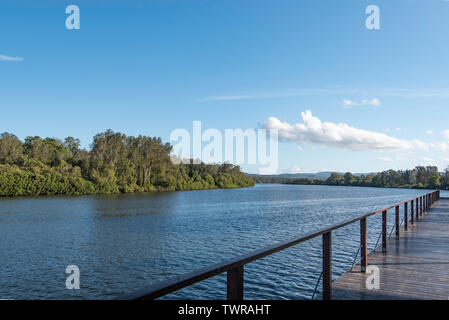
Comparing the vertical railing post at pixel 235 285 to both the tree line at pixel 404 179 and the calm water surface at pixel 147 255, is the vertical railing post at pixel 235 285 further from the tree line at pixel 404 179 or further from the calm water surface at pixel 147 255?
the tree line at pixel 404 179

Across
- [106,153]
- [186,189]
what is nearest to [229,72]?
[106,153]

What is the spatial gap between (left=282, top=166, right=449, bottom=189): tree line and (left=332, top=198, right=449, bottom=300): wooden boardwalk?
117371mm

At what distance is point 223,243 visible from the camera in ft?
48.2

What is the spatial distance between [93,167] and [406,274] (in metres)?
60.5

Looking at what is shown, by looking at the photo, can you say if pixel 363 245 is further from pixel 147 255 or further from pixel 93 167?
pixel 93 167

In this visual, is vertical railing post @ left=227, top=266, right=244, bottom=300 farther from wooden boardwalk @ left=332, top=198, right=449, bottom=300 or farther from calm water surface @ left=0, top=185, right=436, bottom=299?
calm water surface @ left=0, top=185, right=436, bottom=299

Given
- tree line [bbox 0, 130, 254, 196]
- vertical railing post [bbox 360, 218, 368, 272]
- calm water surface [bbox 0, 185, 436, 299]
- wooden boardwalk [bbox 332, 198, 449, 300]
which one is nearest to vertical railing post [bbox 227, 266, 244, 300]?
wooden boardwalk [bbox 332, 198, 449, 300]

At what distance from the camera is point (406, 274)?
5.29 meters

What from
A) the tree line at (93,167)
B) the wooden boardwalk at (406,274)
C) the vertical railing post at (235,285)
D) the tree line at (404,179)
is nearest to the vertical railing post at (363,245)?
the wooden boardwalk at (406,274)

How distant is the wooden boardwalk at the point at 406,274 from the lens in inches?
171

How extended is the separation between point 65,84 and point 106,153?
126 ft

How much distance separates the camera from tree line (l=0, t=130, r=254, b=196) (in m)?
49.8

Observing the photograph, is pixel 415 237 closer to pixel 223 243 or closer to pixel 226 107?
pixel 223 243

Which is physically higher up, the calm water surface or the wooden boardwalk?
the wooden boardwalk
